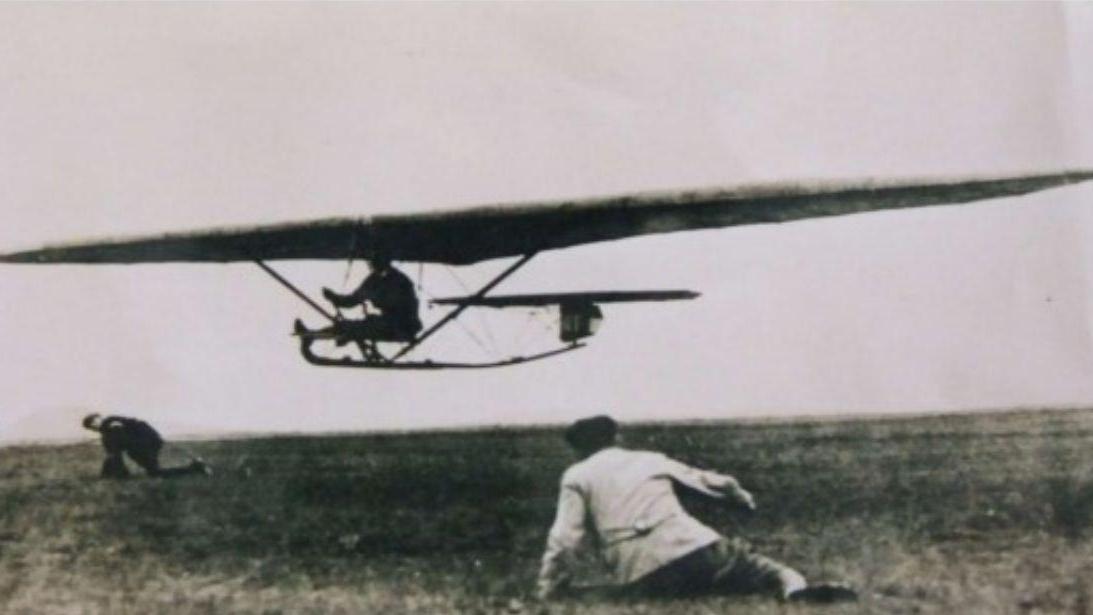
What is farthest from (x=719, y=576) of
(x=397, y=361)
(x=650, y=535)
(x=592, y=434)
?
(x=397, y=361)

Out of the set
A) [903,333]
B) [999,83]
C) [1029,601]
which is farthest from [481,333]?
[1029,601]

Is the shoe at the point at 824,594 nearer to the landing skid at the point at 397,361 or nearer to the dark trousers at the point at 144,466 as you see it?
the landing skid at the point at 397,361

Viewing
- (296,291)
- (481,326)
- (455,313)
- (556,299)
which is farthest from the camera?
(481,326)

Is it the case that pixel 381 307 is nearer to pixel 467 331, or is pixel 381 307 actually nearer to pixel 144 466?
pixel 467 331

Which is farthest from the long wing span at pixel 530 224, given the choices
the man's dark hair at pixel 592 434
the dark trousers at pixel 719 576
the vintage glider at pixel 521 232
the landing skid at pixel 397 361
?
the dark trousers at pixel 719 576

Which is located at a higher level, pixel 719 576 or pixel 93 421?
pixel 93 421
